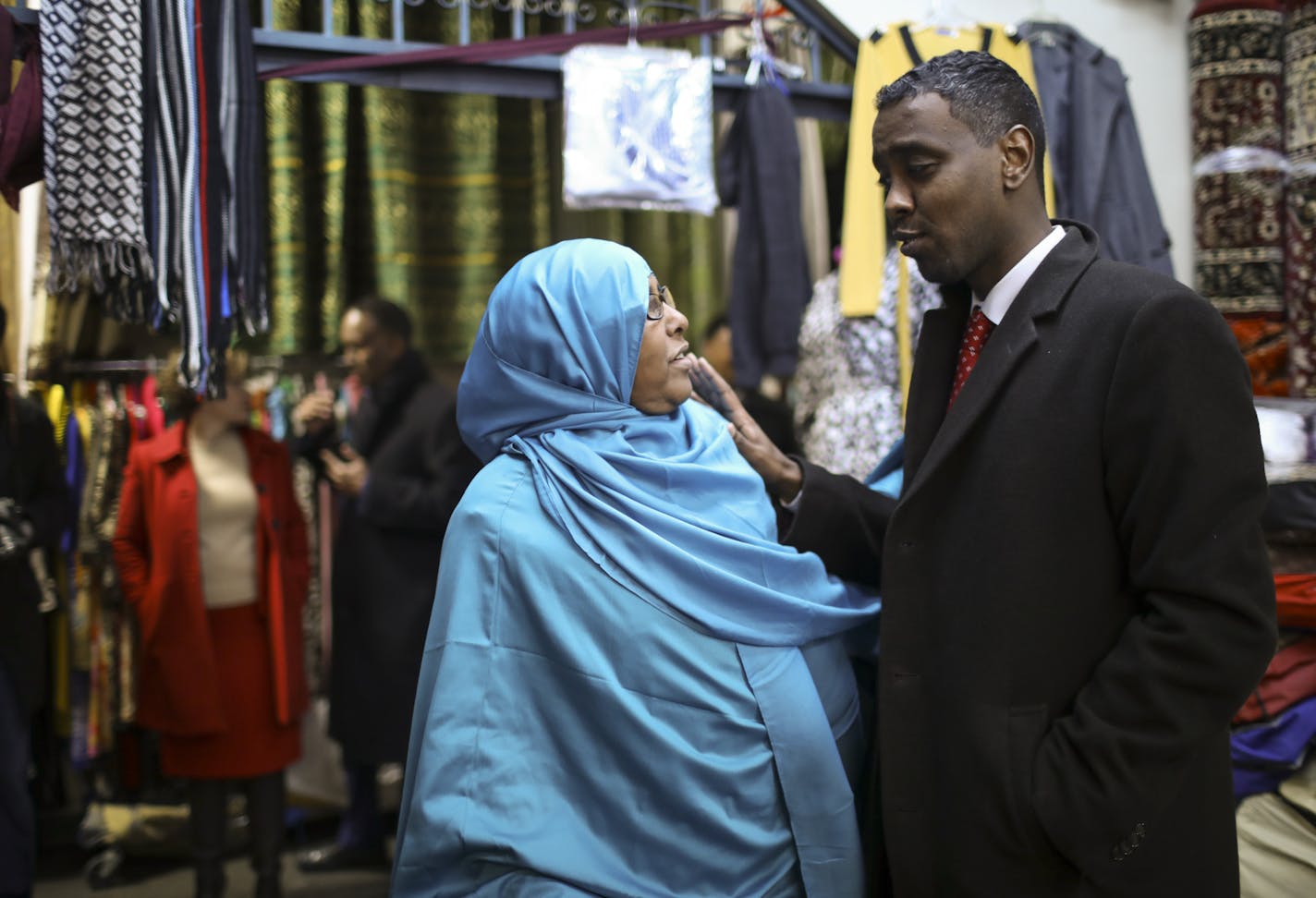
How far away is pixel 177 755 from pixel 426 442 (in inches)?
46.2

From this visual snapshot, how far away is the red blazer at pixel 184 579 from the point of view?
3.45 m

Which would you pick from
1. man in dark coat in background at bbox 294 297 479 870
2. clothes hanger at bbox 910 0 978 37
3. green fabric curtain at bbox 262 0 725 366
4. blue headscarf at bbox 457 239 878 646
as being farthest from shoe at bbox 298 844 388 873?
clothes hanger at bbox 910 0 978 37

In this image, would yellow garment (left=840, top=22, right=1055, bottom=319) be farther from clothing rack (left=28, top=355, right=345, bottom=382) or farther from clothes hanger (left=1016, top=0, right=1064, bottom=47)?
clothing rack (left=28, top=355, right=345, bottom=382)

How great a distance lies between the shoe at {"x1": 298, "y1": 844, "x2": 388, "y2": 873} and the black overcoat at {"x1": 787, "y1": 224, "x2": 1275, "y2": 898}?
3059 millimetres

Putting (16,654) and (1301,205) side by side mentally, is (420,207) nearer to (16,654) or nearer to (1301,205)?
(16,654)

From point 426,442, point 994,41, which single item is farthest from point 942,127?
point 426,442

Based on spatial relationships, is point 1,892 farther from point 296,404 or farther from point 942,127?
point 942,127

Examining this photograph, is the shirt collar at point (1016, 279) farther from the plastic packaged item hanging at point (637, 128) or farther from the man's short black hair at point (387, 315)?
the man's short black hair at point (387, 315)

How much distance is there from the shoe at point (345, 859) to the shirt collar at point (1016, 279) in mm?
3367

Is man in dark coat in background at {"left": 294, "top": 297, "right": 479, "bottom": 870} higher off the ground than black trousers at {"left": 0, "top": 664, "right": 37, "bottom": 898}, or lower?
higher

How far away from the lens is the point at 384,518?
3674 mm

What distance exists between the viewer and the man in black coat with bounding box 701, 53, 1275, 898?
1346mm

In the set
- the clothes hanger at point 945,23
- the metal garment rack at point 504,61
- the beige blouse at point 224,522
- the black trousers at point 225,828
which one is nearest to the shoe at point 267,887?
the black trousers at point 225,828

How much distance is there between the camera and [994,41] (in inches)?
139
